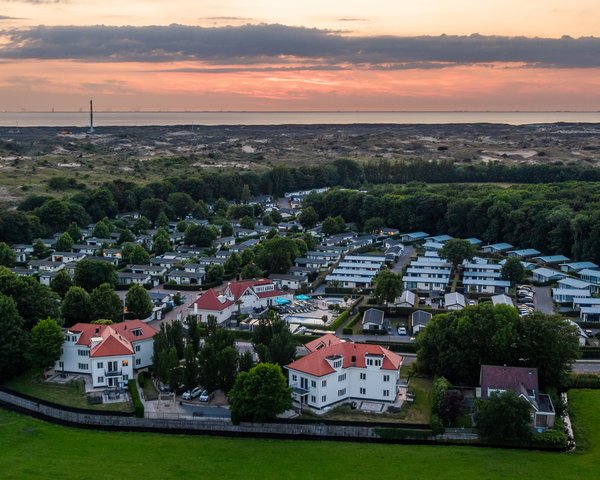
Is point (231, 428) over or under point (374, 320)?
over

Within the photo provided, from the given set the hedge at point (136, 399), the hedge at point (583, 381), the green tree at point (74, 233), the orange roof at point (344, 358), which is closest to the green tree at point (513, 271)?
the hedge at point (583, 381)

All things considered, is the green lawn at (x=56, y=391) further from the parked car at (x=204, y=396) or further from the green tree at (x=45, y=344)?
the parked car at (x=204, y=396)

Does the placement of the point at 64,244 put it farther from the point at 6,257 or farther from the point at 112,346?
the point at 112,346

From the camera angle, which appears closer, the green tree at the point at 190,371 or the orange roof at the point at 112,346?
the green tree at the point at 190,371

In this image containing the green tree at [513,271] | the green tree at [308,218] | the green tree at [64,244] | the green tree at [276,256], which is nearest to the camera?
the green tree at [513,271]

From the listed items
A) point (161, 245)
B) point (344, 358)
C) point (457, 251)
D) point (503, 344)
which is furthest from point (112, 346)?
point (457, 251)

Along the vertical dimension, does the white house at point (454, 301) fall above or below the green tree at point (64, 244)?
above

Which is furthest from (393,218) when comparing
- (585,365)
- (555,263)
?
(585,365)
